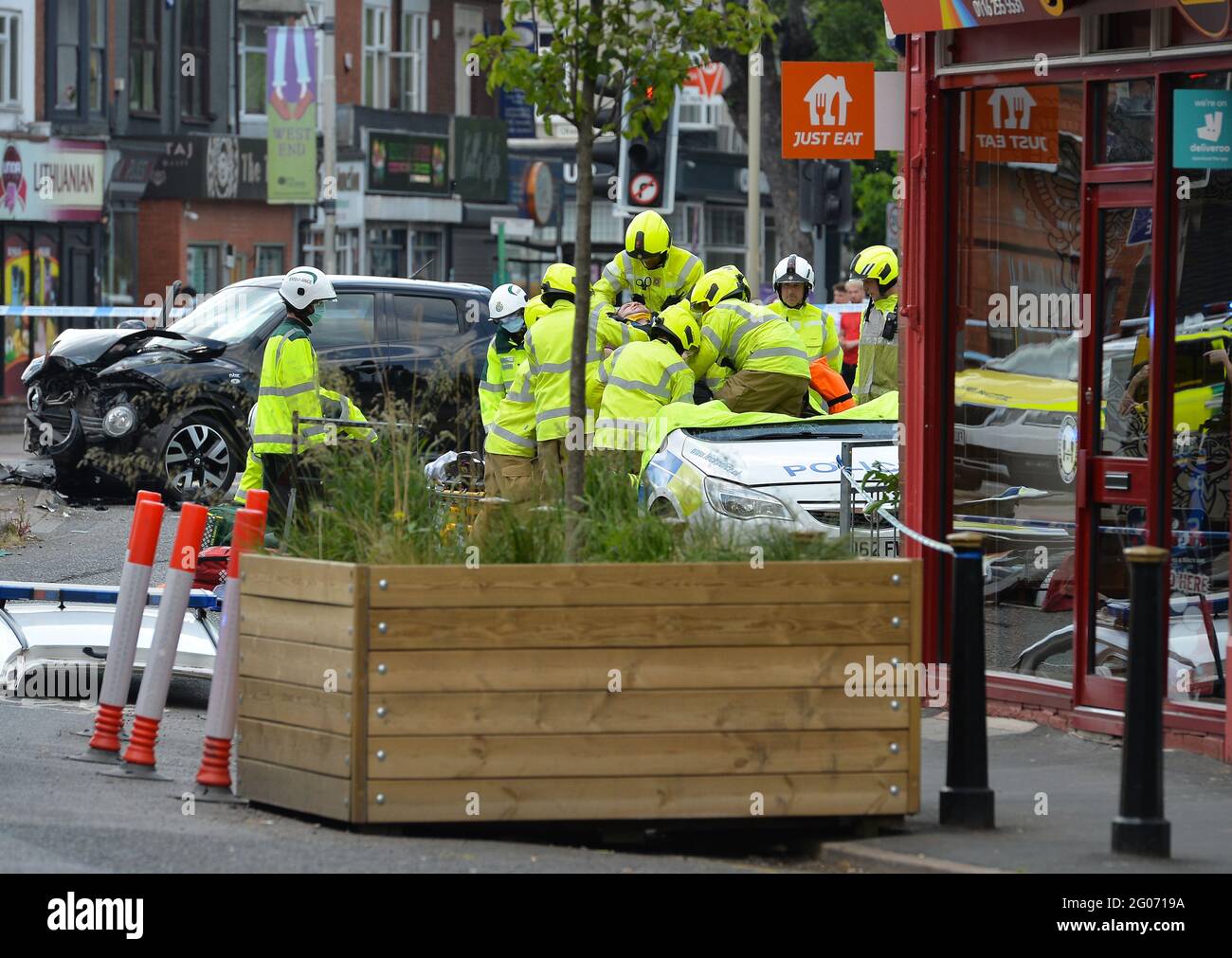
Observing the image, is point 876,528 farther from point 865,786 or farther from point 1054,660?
point 865,786

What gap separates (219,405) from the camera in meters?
17.8

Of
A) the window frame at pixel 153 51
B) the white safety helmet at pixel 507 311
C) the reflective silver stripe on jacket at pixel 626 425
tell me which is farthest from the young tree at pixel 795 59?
the window frame at pixel 153 51

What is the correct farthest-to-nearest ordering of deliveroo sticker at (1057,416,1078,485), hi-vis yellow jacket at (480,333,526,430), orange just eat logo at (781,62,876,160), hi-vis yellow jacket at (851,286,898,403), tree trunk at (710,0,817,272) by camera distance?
tree trunk at (710,0,817,272) → hi-vis yellow jacket at (851,286,898,403) → hi-vis yellow jacket at (480,333,526,430) → orange just eat logo at (781,62,876,160) → deliveroo sticker at (1057,416,1078,485)

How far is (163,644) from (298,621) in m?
1.21

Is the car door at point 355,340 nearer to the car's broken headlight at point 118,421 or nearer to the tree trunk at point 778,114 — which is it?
the car's broken headlight at point 118,421

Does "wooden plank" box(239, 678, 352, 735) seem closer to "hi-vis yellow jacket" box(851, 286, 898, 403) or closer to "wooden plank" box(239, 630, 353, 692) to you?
"wooden plank" box(239, 630, 353, 692)

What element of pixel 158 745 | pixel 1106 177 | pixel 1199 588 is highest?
pixel 1106 177

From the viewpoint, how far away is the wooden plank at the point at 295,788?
6957mm

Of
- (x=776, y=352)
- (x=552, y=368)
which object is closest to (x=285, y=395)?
(x=552, y=368)

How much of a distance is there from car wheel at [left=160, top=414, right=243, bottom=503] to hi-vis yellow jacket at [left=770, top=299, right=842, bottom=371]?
194 inches

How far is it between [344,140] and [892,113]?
3296cm

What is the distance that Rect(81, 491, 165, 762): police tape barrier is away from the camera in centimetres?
830

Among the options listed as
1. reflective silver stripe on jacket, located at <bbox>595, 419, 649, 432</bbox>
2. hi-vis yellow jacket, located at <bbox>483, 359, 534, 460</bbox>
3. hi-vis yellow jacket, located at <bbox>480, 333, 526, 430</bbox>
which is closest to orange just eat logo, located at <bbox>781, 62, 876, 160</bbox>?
reflective silver stripe on jacket, located at <bbox>595, 419, 649, 432</bbox>

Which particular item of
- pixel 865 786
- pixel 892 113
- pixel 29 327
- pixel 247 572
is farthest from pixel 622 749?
pixel 29 327
